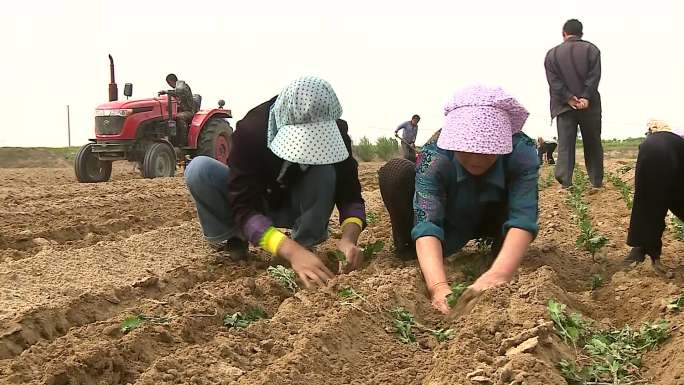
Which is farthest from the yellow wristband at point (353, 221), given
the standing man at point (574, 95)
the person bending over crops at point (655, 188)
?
the standing man at point (574, 95)

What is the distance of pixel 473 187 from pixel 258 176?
0.93 metres

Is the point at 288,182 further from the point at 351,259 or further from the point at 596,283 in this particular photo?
the point at 596,283

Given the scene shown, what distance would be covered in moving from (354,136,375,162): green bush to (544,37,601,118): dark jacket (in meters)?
16.1

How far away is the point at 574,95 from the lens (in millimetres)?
7066

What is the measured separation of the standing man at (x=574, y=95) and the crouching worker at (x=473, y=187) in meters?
3.91

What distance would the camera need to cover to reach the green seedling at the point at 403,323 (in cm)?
231

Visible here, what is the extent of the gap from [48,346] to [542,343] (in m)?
1.42

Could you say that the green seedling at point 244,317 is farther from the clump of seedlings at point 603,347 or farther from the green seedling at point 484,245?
the green seedling at point 484,245

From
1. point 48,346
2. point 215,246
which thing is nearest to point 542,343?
point 48,346

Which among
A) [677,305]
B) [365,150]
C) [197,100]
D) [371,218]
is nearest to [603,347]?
[677,305]

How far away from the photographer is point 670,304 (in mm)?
2346

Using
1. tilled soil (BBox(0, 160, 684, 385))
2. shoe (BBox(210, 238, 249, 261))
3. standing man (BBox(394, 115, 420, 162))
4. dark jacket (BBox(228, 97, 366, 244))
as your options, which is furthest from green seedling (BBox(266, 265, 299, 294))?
standing man (BBox(394, 115, 420, 162))

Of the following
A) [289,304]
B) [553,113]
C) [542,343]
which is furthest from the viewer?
[553,113]

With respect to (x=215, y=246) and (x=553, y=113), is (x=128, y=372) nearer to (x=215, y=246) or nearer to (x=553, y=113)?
(x=215, y=246)
